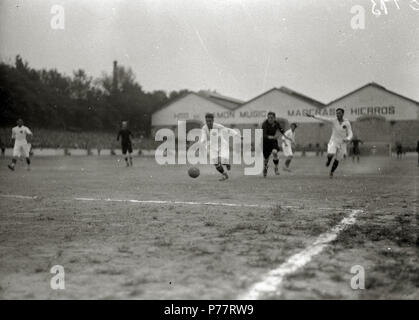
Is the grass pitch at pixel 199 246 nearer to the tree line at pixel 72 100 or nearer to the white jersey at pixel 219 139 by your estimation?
the white jersey at pixel 219 139

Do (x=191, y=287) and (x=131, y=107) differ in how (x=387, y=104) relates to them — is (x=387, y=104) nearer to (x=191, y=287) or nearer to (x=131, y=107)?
(x=131, y=107)

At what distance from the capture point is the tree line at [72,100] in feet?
142

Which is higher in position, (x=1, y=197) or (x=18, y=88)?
(x=18, y=88)

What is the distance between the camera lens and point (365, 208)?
7.90m

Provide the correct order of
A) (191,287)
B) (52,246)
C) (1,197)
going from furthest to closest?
(1,197) → (52,246) → (191,287)

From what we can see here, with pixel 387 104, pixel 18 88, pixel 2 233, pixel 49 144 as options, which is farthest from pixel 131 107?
pixel 2 233

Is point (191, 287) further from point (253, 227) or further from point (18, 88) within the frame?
point (18, 88)

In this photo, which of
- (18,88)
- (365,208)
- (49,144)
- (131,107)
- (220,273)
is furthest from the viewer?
(131,107)

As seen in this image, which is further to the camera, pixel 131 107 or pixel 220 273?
pixel 131 107

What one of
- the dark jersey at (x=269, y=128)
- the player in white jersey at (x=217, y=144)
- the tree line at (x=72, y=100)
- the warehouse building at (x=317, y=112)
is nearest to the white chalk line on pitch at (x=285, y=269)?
the player in white jersey at (x=217, y=144)

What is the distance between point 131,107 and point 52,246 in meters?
61.4

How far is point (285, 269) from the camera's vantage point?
395 cm

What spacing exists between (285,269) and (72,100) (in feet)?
180

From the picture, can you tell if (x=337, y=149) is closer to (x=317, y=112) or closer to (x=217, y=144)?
(x=217, y=144)
